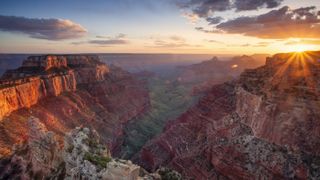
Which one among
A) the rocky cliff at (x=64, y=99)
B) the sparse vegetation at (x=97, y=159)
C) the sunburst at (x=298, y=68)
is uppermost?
the sunburst at (x=298, y=68)

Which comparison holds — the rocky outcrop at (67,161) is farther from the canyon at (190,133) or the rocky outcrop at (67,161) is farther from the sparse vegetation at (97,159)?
the canyon at (190,133)

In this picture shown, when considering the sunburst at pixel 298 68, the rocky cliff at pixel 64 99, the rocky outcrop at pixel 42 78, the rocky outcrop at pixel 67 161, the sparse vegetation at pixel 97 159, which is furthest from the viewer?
the rocky outcrop at pixel 42 78

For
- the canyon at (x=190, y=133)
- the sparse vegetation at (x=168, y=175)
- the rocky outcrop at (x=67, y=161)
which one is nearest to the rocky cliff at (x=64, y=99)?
the canyon at (x=190, y=133)

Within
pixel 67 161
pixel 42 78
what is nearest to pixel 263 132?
pixel 67 161

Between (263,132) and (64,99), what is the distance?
65.3m

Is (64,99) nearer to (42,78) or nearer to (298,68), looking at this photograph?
(42,78)

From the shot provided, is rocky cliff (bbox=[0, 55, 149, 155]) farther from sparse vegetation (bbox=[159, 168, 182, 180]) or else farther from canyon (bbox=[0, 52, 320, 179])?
sparse vegetation (bbox=[159, 168, 182, 180])

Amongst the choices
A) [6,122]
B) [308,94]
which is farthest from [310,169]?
[6,122]

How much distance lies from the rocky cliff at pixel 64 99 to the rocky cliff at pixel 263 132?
28.2 m

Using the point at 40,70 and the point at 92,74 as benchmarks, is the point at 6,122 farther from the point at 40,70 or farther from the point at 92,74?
the point at 92,74

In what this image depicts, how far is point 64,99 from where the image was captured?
9488cm

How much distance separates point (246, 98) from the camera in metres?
57.9

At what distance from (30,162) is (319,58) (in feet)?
166

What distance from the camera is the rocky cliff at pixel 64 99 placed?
239ft
